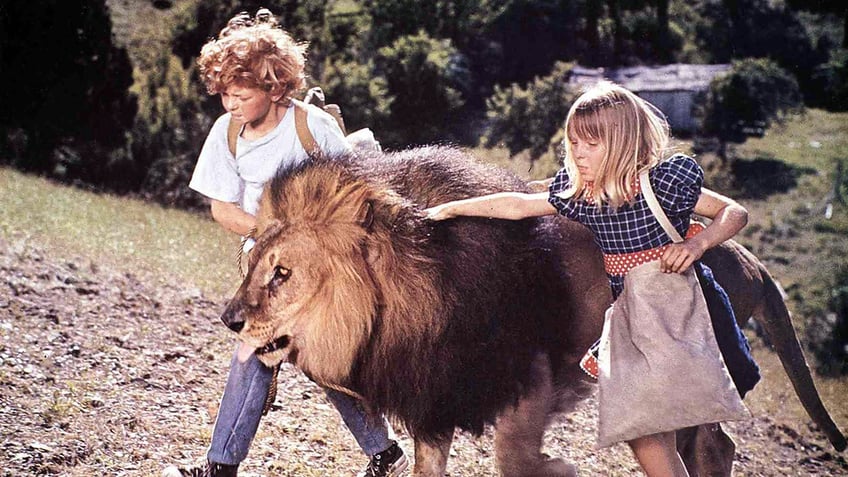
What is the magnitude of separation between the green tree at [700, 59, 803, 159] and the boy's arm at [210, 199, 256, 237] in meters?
23.7

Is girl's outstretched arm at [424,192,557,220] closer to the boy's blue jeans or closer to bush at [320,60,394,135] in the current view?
the boy's blue jeans

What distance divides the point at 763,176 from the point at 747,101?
3.28m

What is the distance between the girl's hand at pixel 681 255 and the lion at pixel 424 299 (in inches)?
20.9

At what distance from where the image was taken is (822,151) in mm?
27391

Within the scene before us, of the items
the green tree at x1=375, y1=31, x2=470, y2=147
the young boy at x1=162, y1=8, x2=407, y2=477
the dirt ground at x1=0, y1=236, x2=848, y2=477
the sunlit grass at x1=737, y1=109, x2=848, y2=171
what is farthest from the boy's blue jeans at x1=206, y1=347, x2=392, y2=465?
the sunlit grass at x1=737, y1=109, x2=848, y2=171

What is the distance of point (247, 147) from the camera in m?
4.00

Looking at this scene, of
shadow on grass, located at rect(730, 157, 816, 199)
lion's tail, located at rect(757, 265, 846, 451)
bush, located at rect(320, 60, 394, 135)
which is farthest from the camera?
shadow on grass, located at rect(730, 157, 816, 199)

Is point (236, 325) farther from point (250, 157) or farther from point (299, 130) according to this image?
point (299, 130)

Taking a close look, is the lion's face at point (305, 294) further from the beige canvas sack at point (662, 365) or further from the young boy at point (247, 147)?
the beige canvas sack at point (662, 365)

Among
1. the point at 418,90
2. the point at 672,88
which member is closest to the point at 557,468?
the point at 418,90

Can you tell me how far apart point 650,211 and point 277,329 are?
1.43 m

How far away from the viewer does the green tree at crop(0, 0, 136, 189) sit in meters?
17.7

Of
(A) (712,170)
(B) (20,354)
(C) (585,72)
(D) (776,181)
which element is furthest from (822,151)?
(B) (20,354)

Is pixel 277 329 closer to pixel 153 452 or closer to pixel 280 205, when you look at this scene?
pixel 280 205
